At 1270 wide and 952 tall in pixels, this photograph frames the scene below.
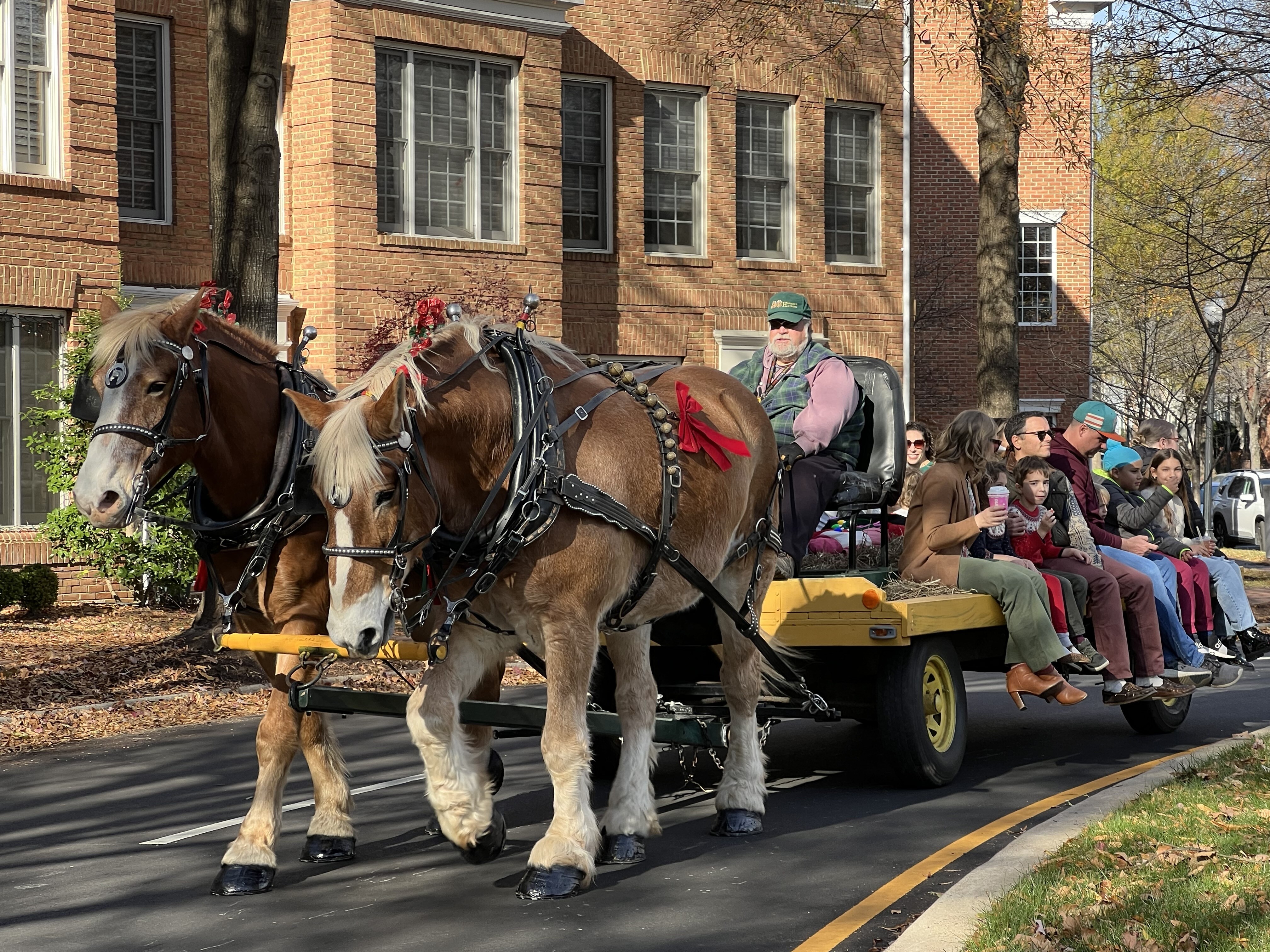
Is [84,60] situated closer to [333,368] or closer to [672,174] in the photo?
[333,368]

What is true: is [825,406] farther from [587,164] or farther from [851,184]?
[851,184]

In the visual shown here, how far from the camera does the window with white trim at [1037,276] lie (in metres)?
35.4

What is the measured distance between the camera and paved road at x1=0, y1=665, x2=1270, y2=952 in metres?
5.95

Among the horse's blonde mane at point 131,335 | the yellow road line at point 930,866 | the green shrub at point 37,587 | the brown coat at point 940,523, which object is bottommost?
the yellow road line at point 930,866

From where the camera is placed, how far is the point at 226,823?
804cm

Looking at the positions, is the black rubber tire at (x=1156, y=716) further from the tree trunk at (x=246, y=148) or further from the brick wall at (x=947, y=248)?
the brick wall at (x=947, y=248)

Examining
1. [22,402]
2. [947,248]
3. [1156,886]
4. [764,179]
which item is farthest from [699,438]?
[947,248]

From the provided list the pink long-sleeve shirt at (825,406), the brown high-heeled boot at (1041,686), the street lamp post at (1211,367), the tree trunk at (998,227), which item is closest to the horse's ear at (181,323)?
the pink long-sleeve shirt at (825,406)

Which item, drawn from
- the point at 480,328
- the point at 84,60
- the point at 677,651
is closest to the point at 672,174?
the point at 84,60

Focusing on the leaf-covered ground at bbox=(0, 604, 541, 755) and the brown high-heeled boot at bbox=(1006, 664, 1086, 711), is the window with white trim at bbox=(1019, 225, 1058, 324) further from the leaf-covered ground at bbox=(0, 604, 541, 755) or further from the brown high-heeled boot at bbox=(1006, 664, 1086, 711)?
the brown high-heeled boot at bbox=(1006, 664, 1086, 711)

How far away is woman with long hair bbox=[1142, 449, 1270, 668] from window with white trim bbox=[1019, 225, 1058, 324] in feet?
80.6

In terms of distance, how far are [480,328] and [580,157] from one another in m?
17.3

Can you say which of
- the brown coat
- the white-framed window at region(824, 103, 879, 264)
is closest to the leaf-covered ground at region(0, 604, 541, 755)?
the brown coat

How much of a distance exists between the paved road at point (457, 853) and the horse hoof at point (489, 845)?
0.07m
